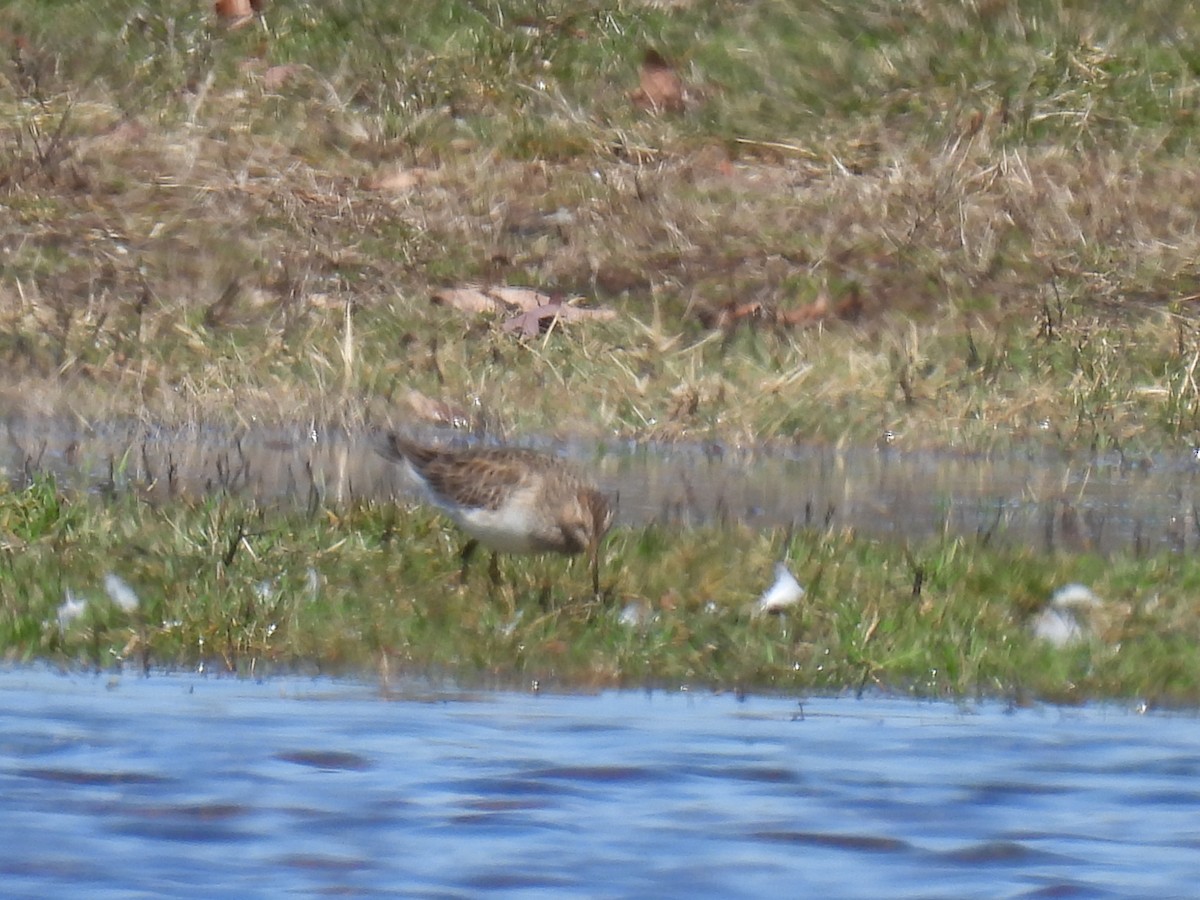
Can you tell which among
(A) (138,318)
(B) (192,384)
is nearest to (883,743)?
(B) (192,384)

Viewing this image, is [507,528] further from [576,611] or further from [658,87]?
[658,87]

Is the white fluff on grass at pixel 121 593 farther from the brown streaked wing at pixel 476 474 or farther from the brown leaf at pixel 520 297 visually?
the brown leaf at pixel 520 297

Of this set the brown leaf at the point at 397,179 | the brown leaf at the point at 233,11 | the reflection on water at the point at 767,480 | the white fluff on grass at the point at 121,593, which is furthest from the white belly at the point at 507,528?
the brown leaf at the point at 233,11

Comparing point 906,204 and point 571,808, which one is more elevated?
point 906,204

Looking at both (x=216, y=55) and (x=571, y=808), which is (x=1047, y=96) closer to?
(x=216, y=55)

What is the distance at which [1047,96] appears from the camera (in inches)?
636

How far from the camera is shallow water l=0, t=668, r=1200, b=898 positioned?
6.41 m

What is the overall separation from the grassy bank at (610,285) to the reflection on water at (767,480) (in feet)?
1.04

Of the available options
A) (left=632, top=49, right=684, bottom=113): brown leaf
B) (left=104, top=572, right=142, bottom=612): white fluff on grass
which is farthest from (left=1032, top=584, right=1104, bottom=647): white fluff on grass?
(left=632, top=49, right=684, bottom=113): brown leaf

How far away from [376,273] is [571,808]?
759cm

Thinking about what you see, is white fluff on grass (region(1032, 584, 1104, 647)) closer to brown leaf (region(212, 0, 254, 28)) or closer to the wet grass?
the wet grass

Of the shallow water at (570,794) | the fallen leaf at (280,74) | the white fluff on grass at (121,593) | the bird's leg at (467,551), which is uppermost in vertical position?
the fallen leaf at (280,74)

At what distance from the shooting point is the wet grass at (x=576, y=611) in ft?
26.9

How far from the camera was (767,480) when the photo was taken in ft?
37.1
